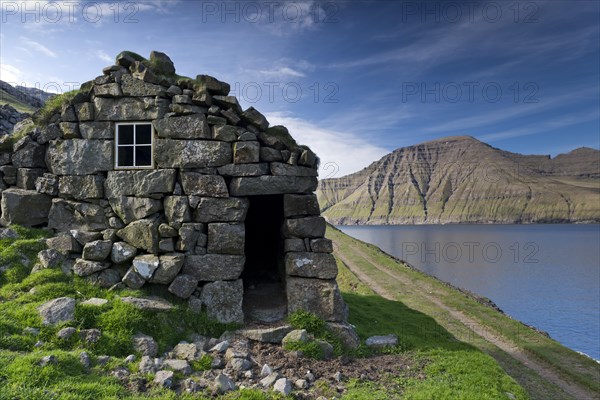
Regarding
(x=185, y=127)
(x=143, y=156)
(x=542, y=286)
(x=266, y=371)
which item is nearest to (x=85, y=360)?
(x=266, y=371)

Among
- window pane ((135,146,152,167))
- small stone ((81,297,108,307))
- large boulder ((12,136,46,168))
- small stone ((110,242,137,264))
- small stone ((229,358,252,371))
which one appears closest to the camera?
small stone ((229,358,252,371))

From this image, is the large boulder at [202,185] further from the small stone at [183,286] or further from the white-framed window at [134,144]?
the small stone at [183,286]

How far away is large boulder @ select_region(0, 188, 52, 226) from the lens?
12.5 metres

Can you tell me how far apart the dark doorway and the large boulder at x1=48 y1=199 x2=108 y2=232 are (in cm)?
615

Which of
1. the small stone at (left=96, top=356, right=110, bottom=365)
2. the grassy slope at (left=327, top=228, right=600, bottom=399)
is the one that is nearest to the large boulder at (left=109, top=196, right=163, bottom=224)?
the small stone at (left=96, top=356, right=110, bottom=365)

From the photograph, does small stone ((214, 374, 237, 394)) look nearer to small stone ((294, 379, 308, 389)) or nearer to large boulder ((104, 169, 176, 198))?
small stone ((294, 379, 308, 389))

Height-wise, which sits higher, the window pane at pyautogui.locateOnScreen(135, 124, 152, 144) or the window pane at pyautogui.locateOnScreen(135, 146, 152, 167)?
the window pane at pyautogui.locateOnScreen(135, 124, 152, 144)

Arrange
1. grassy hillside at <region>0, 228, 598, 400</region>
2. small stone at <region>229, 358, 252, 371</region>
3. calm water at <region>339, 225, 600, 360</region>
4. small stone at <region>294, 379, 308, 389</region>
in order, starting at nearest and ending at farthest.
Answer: grassy hillside at <region>0, 228, 598, 400</region>, small stone at <region>294, 379, 308, 389</region>, small stone at <region>229, 358, 252, 371</region>, calm water at <region>339, 225, 600, 360</region>

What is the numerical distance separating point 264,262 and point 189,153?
324 inches

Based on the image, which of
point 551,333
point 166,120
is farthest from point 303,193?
point 551,333

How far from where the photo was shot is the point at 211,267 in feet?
39.1

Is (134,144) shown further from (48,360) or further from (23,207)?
(48,360)

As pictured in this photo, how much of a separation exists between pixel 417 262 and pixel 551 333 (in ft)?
112

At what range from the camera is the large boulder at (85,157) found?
41.5 ft
